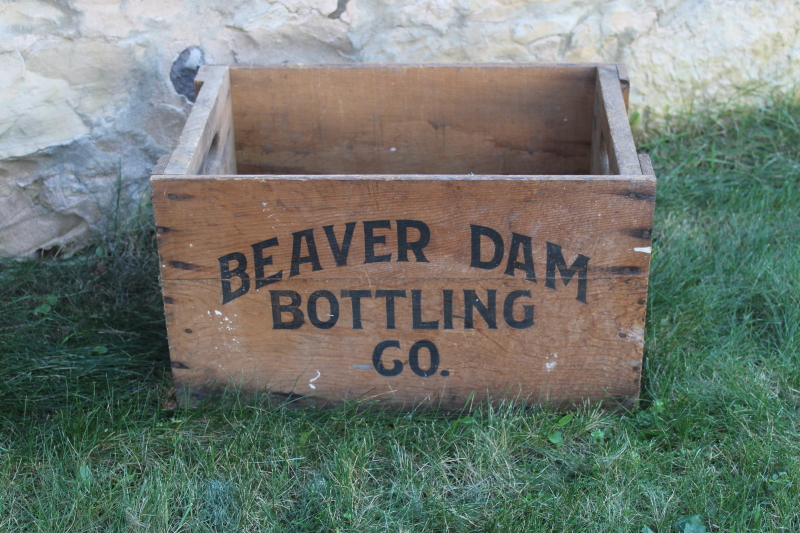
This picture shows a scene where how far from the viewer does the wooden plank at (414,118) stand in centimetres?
245

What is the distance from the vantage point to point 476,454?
183cm

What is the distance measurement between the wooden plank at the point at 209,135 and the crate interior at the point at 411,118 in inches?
0.5

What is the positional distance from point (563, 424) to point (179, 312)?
38.3 inches

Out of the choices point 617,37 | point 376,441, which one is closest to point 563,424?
point 376,441

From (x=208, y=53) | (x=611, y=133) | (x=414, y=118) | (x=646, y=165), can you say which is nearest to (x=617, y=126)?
(x=611, y=133)

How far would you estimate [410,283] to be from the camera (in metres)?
1.84

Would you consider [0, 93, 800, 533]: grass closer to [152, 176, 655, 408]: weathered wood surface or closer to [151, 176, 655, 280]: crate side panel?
[152, 176, 655, 408]: weathered wood surface

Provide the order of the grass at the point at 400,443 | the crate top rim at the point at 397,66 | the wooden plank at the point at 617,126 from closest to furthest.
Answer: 1. the grass at the point at 400,443
2. the wooden plank at the point at 617,126
3. the crate top rim at the point at 397,66

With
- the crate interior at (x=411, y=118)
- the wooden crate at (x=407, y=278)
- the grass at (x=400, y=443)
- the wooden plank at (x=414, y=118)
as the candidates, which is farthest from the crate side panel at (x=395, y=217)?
the wooden plank at (x=414, y=118)

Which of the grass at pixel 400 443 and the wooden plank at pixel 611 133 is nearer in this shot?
the grass at pixel 400 443

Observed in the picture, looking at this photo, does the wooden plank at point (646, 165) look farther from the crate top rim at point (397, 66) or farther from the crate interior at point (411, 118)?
the crate top rim at point (397, 66)

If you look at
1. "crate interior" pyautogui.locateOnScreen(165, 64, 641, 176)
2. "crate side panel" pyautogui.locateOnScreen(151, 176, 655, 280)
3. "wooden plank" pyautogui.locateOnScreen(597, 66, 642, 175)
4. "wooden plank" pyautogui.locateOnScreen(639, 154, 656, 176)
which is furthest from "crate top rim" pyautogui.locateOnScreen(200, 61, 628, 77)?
"crate side panel" pyautogui.locateOnScreen(151, 176, 655, 280)

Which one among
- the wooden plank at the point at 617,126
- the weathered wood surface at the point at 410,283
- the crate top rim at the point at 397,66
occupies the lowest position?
the weathered wood surface at the point at 410,283

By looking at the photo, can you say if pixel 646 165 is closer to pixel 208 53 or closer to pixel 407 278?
pixel 407 278
